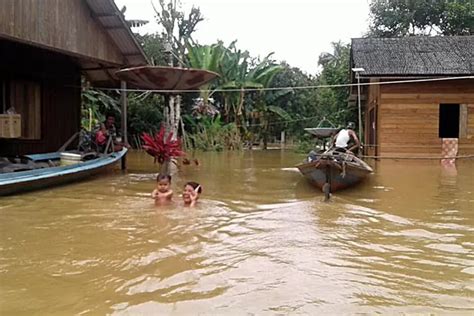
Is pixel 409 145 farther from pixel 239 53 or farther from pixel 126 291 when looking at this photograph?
pixel 126 291

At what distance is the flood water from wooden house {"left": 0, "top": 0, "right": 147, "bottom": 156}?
334cm

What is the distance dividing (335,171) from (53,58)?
27.7 ft

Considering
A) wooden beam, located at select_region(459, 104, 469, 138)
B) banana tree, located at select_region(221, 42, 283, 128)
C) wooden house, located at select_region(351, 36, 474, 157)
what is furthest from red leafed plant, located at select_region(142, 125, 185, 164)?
banana tree, located at select_region(221, 42, 283, 128)

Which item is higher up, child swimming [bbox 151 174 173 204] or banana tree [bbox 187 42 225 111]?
banana tree [bbox 187 42 225 111]

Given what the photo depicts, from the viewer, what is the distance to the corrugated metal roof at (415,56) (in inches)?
661

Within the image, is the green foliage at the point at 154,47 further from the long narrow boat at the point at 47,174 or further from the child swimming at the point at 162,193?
the child swimming at the point at 162,193

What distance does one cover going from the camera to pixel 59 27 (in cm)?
1142

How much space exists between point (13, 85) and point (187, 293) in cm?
1019

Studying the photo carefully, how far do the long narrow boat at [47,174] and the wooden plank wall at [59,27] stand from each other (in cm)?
252

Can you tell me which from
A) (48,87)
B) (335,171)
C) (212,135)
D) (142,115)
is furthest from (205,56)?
(335,171)

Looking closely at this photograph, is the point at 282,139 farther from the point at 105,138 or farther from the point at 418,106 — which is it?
the point at 105,138

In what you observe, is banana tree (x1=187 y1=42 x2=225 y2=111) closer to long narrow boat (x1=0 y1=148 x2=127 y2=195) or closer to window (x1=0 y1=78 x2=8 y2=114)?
long narrow boat (x1=0 y1=148 x2=127 y2=195)

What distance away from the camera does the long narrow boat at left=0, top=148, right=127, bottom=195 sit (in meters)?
9.09

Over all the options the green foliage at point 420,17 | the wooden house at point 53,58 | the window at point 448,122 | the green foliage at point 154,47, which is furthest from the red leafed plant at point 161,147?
the green foliage at point 420,17
